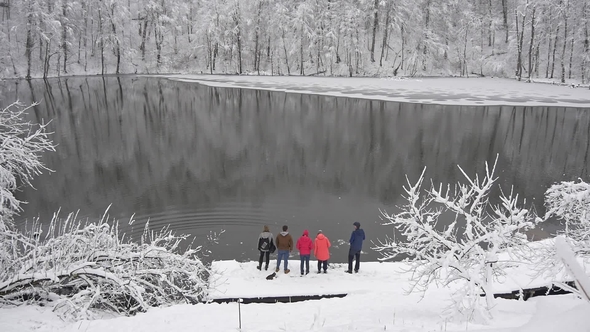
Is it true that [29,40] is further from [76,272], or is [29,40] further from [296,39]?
[76,272]

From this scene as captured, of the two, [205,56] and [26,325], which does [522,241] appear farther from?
[205,56]

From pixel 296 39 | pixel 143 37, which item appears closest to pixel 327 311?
pixel 296 39

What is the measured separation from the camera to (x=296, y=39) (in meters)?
72.6

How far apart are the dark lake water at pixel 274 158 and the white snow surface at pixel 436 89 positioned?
4.01 meters

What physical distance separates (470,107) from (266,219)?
105 ft

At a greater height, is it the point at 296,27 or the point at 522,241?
the point at 296,27

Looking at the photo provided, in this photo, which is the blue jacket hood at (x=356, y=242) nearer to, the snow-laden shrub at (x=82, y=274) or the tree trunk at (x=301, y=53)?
the snow-laden shrub at (x=82, y=274)

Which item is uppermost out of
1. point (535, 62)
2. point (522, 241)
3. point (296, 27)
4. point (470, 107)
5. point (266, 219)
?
point (296, 27)

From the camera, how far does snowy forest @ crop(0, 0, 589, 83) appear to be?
211 ft

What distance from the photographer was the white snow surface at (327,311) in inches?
245

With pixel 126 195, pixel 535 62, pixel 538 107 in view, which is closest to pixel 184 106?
pixel 126 195

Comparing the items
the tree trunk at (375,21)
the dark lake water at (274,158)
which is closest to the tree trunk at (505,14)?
the tree trunk at (375,21)

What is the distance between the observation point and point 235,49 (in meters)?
75.8

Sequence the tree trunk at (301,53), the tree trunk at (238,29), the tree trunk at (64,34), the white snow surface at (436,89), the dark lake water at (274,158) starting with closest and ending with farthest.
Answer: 1. the dark lake water at (274,158)
2. the white snow surface at (436,89)
3. the tree trunk at (64,34)
4. the tree trunk at (301,53)
5. the tree trunk at (238,29)
